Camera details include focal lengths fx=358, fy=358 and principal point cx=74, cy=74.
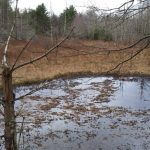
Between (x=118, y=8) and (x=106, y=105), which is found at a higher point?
(x=118, y=8)

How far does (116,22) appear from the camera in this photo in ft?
11.6

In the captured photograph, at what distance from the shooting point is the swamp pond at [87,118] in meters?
12.2

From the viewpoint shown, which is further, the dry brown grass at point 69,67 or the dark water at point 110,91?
the dry brown grass at point 69,67

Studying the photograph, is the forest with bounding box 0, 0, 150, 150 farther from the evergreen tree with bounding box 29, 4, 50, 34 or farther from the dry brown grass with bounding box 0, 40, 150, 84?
the evergreen tree with bounding box 29, 4, 50, 34

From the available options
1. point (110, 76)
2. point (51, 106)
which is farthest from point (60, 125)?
point (110, 76)

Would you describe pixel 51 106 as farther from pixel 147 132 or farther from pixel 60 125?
pixel 147 132

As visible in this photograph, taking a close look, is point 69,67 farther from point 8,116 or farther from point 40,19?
point 8,116

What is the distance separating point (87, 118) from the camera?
614 inches

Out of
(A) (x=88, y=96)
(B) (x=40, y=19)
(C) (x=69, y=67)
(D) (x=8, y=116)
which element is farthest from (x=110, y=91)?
(B) (x=40, y=19)

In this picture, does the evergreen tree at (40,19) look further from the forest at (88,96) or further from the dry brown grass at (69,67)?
the forest at (88,96)

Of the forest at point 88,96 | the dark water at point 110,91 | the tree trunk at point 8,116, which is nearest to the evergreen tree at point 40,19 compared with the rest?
the forest at point 88,96

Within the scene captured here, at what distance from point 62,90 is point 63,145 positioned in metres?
10.4

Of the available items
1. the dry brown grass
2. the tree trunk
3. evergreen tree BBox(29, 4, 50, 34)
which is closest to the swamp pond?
the dry brown grass

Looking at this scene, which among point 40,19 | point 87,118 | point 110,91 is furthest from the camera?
point 40,19
